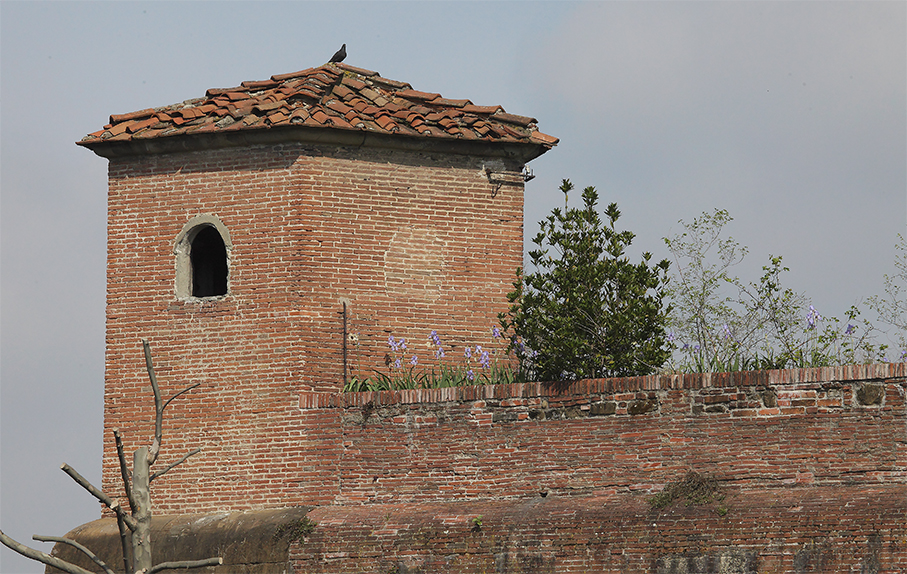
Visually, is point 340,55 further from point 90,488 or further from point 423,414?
point 90,488

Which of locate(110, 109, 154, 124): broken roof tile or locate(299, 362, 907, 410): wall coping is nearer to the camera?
locate(299, 362, 907, 410): wall coping

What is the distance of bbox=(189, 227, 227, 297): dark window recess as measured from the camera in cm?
1653

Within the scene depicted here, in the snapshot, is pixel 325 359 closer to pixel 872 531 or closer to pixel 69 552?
pixel 69 552

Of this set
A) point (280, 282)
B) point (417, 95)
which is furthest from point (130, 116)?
point (417, 95)

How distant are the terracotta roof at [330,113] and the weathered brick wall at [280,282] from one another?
0.36 meters

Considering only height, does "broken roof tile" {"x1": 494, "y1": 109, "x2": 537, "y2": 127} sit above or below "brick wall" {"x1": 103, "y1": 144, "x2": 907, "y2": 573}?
above

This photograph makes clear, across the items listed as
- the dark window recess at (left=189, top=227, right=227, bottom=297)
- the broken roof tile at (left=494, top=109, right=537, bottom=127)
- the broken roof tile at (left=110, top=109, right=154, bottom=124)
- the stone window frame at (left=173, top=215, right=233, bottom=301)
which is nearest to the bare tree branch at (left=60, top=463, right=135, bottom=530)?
the stone window frame at (left=173, top=215, right=233, bottom=301)

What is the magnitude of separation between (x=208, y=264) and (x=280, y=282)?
2245 mm

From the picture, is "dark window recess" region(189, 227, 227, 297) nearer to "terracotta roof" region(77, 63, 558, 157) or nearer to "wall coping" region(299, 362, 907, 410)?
"terracotta roof" region(77, 63, 558, 157)

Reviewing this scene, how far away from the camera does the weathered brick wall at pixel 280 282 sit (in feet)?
48.7

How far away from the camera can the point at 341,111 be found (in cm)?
1540

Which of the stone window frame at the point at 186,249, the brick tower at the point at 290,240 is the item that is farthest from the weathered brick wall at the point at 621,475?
the stone window frame at the point at 186,249

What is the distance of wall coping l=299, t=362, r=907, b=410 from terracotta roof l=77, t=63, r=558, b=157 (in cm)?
329

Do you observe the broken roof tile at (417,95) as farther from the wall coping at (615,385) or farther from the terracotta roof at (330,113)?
the wall coping at (615,385)
